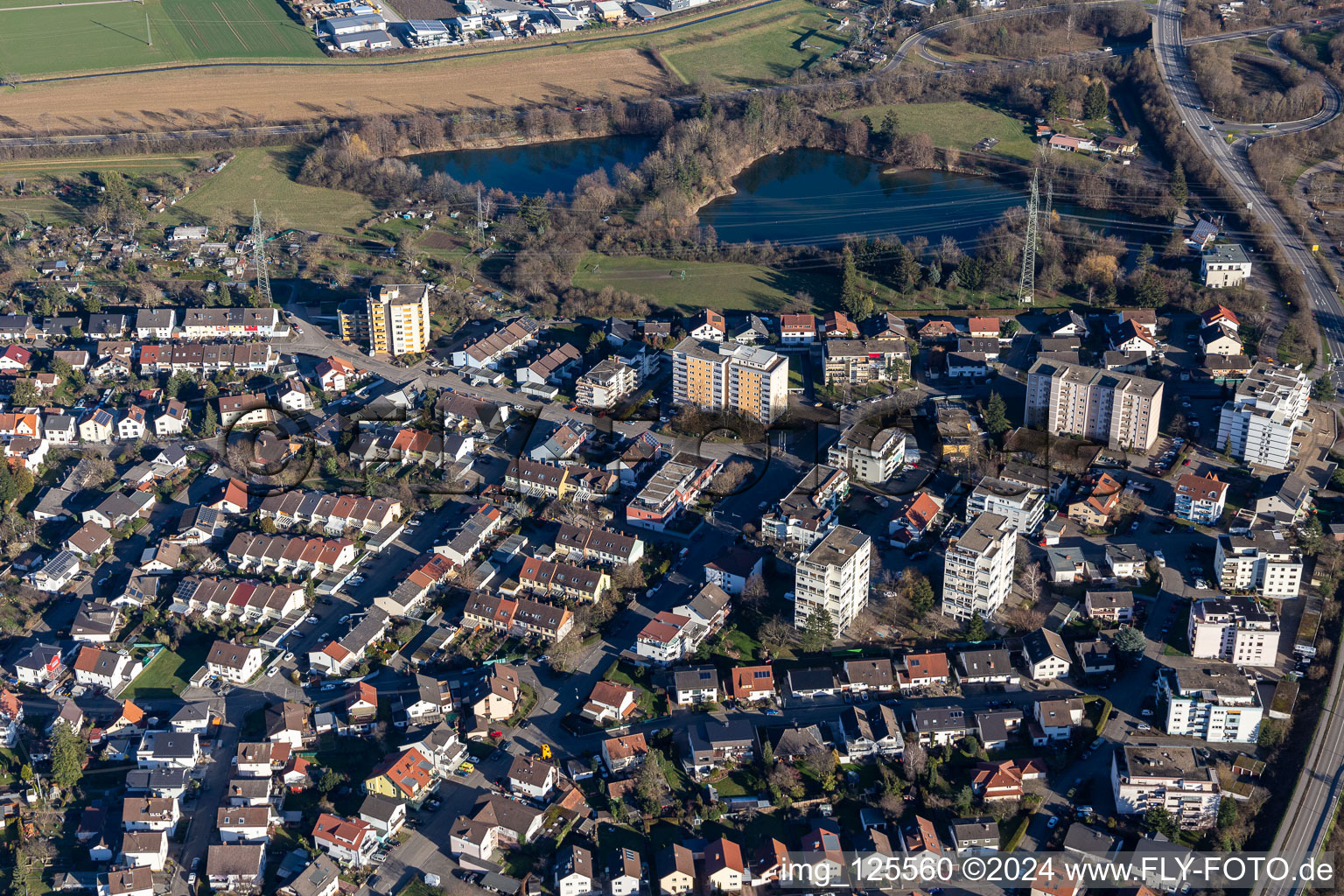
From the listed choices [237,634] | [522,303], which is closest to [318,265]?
[522,303]

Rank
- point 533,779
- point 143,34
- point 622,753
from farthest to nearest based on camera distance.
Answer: point 143,34, point 622,753, point 533,779

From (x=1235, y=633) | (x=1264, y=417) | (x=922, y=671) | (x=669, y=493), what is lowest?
(x=922, y=671)

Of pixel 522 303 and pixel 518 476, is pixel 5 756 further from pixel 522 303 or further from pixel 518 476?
pixel 522 303

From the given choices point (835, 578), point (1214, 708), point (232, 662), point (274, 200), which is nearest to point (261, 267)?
point (274, 200)

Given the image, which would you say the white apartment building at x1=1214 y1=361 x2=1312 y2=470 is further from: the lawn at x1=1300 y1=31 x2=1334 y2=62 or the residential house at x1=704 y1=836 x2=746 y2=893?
the lawn at x1=1300 y1=31 x2=1334 y2=62

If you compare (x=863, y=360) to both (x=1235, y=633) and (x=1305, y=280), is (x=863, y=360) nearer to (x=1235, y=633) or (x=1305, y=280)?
(x=1235, y=633)

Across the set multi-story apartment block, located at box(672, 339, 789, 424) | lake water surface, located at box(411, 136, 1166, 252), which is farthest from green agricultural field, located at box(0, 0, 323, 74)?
multi-story apartment block, located at box(672, 339, 789, 424)

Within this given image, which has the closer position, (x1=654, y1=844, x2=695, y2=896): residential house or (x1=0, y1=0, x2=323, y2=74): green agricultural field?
(x1=654, y1=844, x2=695, y2=896): residential house
